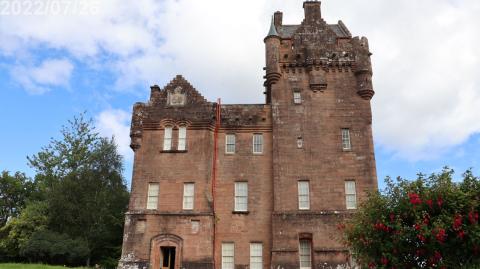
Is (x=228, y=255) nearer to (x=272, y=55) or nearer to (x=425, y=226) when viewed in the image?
(x=272, y=55)

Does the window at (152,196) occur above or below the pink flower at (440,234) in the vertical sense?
above

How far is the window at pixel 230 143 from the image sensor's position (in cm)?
3150

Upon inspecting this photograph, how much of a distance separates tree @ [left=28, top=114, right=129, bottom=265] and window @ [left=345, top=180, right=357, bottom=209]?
2052cm

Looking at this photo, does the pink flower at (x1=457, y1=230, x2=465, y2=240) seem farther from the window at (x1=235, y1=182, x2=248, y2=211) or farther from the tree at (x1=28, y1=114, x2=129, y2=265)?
the tree at (x1=28, y1=114, x2=129, y2=265)

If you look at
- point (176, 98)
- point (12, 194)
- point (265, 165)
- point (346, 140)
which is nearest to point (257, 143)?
point (265, 165)

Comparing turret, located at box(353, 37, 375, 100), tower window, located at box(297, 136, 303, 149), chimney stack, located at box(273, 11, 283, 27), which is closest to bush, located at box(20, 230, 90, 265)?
tower window, located at box(297, 136, 303, 149)

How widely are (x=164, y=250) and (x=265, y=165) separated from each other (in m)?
8.98

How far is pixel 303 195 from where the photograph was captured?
97.0ft

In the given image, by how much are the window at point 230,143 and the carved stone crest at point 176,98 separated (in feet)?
13.6

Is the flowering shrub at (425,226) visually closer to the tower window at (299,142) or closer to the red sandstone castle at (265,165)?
the red sandstone castle at (265,165)

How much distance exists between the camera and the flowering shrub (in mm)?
14320

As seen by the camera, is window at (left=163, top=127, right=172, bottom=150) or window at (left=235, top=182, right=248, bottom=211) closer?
window at (left=235, top=182, right=248, bottom=211)

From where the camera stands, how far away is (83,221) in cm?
3881

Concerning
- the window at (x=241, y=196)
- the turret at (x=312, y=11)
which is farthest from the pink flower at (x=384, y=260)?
the turret at (x=312, y=11)
